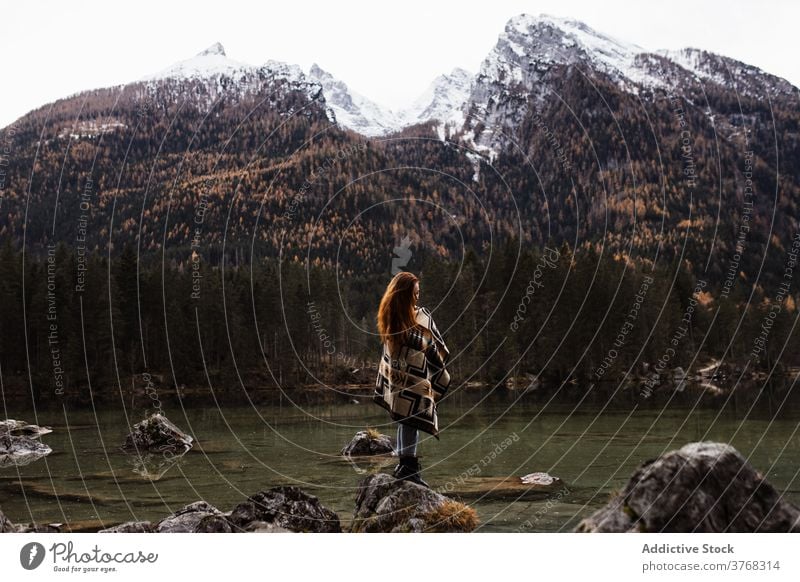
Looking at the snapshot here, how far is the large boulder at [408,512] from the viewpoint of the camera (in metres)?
7.70

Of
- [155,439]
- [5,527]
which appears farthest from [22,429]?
[5,527]

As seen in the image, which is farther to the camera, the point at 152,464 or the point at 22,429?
the point at 22,429

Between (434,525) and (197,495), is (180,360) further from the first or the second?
(434,525)

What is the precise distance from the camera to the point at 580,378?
5297 cm

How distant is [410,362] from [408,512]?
152 cm

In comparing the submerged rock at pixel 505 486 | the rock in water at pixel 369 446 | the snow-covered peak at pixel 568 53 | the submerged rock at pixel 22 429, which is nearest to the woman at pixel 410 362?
the submerged rock at pixel 505 486

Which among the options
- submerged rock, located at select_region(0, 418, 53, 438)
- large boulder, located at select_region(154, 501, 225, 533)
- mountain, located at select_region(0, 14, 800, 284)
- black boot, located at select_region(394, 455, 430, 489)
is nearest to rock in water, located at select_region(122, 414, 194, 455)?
submerged rock, located at select_region(0, 418, 53, 438)

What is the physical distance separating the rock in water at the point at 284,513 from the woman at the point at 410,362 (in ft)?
3.65

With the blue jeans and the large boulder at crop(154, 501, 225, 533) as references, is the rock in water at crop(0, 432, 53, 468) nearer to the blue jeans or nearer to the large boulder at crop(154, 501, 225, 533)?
the large boulder at crop(154, 501, 225, 533)

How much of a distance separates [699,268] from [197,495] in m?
88.5

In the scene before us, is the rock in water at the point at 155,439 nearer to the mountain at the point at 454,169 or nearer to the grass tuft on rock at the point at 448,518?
the grass tuft on rock at the point at 448,518

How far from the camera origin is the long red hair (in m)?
8.17

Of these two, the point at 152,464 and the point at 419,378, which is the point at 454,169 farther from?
the point at 419,378

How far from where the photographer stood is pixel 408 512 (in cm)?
776
